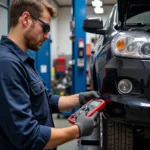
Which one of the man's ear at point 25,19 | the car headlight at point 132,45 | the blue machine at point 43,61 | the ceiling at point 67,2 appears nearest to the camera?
Result: the man's ear at point 25,19

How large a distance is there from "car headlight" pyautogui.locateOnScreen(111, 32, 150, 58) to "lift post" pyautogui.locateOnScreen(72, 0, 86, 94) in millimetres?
2889

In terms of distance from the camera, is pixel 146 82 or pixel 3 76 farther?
pixel 146 82

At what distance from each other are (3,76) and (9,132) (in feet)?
0.80

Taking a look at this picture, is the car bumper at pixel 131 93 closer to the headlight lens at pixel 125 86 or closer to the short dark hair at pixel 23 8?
the headlight lens at pixel 125 86

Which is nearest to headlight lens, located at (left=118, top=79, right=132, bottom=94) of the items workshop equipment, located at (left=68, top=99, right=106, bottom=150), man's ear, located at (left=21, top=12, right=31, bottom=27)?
workshop equipment, located at (left=68, top=99, right=106, bottom=150)

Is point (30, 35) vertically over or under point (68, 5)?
under

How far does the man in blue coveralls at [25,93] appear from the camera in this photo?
117cm

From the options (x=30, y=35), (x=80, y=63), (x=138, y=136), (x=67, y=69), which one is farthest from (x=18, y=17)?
(x=67, y=69)

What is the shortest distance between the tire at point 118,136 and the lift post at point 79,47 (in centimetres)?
267

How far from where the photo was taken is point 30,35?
1.36 meters

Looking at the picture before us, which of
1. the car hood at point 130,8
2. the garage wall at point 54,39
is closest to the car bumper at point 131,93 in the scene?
the car hood at point 130,8

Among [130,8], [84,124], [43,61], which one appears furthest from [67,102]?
[43,61]

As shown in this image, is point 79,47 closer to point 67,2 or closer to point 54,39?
point 54,39

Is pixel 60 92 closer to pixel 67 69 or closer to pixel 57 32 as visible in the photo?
pixel 67 69
